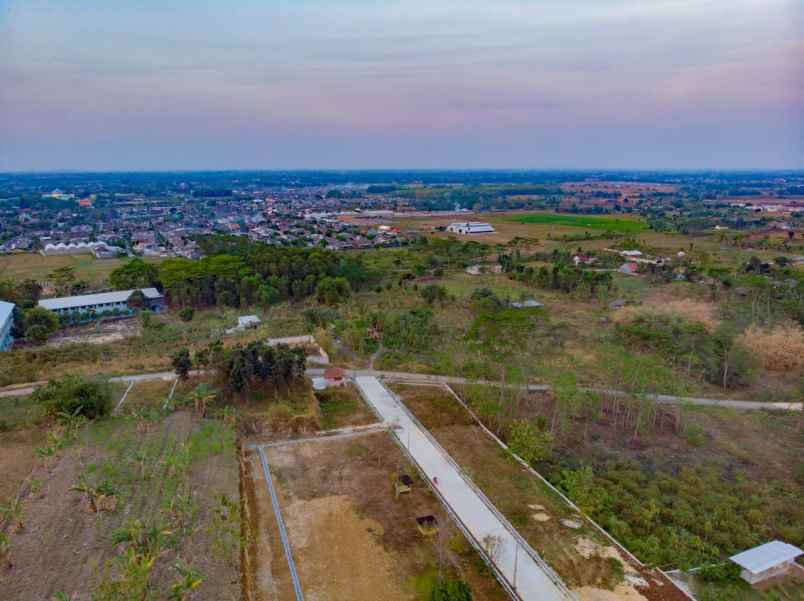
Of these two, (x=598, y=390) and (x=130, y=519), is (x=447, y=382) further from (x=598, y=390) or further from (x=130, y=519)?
(x=130, y=519)

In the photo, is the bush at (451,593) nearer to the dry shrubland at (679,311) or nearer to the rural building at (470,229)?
the dry shrubland at (679,311)

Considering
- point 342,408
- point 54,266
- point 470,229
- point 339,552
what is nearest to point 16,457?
point 342,408

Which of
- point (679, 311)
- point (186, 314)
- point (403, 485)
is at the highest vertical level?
point (679, 311)

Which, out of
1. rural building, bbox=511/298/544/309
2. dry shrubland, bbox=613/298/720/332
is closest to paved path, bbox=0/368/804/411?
dry shrubland, bbox=613/298/720/332

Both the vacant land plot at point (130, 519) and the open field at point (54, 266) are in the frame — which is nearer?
the vacant land plot at point (130, 519)

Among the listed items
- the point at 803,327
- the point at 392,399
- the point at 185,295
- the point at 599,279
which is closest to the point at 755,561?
the point at 392,399

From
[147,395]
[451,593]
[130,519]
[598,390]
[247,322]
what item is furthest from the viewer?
[247,322]

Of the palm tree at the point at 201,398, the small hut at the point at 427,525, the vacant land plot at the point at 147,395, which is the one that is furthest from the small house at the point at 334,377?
the small hut at the point at 427,525
